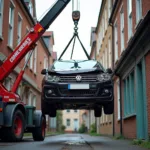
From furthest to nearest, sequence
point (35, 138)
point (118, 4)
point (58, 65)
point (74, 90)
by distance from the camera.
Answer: point (118, 4) < point (35, 138) < point (58, 65) < point (74, 90)

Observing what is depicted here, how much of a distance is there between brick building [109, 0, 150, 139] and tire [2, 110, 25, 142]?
4.25 metres

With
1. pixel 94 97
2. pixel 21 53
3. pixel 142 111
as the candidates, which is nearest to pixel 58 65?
pixel 94 97

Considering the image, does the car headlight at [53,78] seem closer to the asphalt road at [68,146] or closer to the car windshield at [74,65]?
the car windshield at [74,65]

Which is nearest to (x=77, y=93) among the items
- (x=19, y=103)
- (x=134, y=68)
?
(x=19, y=103)

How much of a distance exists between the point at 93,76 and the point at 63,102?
1123 mm

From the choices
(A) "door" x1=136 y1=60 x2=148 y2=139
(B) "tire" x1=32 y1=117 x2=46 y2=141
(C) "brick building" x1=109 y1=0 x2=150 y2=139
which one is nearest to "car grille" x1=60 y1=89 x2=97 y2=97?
(C) "brick building" x1=109 y1=0 x2=150 y2=139

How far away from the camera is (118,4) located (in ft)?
69.7

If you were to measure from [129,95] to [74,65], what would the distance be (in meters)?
7.08

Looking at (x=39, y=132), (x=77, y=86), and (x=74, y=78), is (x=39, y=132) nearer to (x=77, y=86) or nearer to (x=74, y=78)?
(x=74, y=78)

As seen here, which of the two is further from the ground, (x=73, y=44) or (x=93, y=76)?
(x=73, y=44)

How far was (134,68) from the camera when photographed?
51.1 ft

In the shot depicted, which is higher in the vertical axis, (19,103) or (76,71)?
(76,71)

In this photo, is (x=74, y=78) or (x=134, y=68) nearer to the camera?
(x=74, y=78)

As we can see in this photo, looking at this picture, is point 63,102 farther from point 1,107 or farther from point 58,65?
point 1,107
